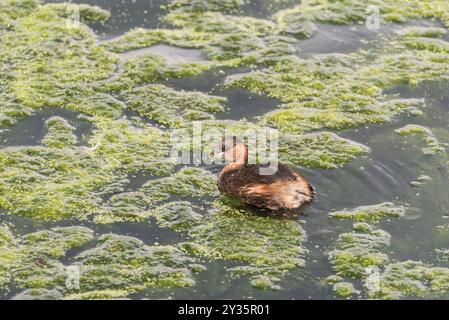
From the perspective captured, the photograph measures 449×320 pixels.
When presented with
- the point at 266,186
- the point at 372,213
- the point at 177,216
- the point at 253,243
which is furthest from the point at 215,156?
the point at 372,213

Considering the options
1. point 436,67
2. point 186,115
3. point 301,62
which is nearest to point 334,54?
point 301,62

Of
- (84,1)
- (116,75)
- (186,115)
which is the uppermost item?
(84,1)

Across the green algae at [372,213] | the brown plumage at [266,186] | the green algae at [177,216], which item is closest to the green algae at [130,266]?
the green algae at [177,216]

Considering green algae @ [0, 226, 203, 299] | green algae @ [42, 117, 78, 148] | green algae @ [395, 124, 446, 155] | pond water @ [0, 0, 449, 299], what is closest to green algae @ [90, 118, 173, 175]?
pond water @ [0, 0, 449, 299]

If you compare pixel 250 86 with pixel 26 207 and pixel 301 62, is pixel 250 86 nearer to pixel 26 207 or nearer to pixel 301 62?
pixel 301 62

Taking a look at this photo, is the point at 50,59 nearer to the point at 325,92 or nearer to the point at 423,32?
the point at 325,92

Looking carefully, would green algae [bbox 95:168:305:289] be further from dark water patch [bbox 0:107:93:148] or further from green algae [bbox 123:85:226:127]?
dark water patch [bbox 0:107:93:148]

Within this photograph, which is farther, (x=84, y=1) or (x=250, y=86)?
(x=84, y=1)
